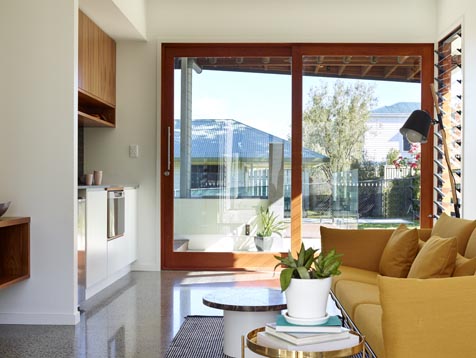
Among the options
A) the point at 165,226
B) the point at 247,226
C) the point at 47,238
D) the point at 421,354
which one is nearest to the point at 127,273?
the point at 165,226

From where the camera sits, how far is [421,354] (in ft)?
6.40

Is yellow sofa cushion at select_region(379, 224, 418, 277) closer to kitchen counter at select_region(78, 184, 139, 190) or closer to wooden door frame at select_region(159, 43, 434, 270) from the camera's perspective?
kitchen counter at select_region(78, 184, 139, 190)

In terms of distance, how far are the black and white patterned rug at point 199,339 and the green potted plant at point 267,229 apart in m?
2.25

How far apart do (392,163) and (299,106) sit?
1163mm

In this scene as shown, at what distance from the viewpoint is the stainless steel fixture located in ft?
18.2

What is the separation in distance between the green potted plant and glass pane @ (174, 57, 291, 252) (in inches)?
0.4

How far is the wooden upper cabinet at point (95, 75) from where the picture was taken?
540cm

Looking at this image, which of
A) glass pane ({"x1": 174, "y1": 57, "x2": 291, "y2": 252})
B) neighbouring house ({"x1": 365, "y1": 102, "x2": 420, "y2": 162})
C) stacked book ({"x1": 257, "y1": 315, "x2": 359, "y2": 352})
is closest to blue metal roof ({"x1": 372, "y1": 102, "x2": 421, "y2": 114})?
neighbouring house ({"x1": 365, "y1": 102, "x2": 420, "y2": 162})

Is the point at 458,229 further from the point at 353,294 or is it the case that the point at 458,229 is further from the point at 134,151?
the point at 134,151

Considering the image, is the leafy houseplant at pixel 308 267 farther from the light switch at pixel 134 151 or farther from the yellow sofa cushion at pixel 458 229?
the light switch at pixel 134 151

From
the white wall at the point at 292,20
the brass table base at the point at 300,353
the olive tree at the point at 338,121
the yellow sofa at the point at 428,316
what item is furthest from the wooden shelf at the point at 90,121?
the yellow sofa at the point at 428,316

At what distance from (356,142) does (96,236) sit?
2997 millimetres

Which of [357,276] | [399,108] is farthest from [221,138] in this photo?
[357,276]

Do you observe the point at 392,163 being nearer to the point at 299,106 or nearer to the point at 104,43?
the point at 299,106
